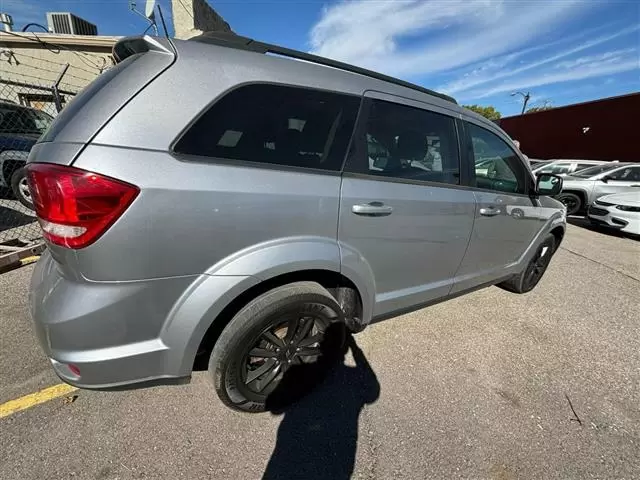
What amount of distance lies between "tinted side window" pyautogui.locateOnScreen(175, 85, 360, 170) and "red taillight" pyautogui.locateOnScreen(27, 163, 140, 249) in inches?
11.9

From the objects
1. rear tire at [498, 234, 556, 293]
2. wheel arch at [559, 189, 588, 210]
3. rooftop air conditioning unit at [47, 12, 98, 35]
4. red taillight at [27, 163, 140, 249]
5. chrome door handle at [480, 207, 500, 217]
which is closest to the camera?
red taillight at [27, 163, 140, 249]

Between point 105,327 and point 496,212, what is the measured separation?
105 inches

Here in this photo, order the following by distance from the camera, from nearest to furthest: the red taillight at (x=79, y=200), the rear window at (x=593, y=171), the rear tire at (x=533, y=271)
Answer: the red taillight at (x=79, y=200) < the rear tire at (x=533, y=271) < the rear window at (x=593, y=171)

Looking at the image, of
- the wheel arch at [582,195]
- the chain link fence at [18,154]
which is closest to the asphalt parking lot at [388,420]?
the chain link fence at [18,154]

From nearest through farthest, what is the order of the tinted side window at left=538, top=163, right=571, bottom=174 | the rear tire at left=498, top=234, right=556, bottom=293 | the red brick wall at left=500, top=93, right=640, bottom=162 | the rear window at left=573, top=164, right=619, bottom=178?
the rear tire at left=498, top=234, right=556, bottom=293, the rear window at left=573, top=164, right=619, bottom=178, the tinted side window at left=538, top=163, right=571, bottom=174, the red brick wall at left=500, top=93, right=640, bottom=162

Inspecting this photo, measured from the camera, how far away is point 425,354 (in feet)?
8.05

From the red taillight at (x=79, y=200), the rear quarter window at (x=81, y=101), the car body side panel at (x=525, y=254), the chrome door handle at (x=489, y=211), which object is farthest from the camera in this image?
the car body side panel at (x=525, y=254)

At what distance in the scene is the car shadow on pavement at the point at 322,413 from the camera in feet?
5.29

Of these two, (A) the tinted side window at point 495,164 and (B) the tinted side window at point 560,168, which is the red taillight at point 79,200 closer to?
(A) the tinted side window at point 495,164

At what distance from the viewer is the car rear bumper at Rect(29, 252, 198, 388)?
1.29m

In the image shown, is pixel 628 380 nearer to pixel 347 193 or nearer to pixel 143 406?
pixel 347 193

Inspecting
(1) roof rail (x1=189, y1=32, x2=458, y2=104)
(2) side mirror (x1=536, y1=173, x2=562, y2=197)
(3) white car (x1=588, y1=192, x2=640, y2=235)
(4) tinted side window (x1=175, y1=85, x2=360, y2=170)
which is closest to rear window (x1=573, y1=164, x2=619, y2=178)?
(3) white car (x1=588, y1=192, x2=640, y2=235)

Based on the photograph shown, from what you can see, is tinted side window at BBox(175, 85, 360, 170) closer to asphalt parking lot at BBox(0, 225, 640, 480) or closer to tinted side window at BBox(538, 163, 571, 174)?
asphalt parking lot at BBox(0, 225, 640, 480)

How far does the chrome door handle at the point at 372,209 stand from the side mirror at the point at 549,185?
1.98 metres
